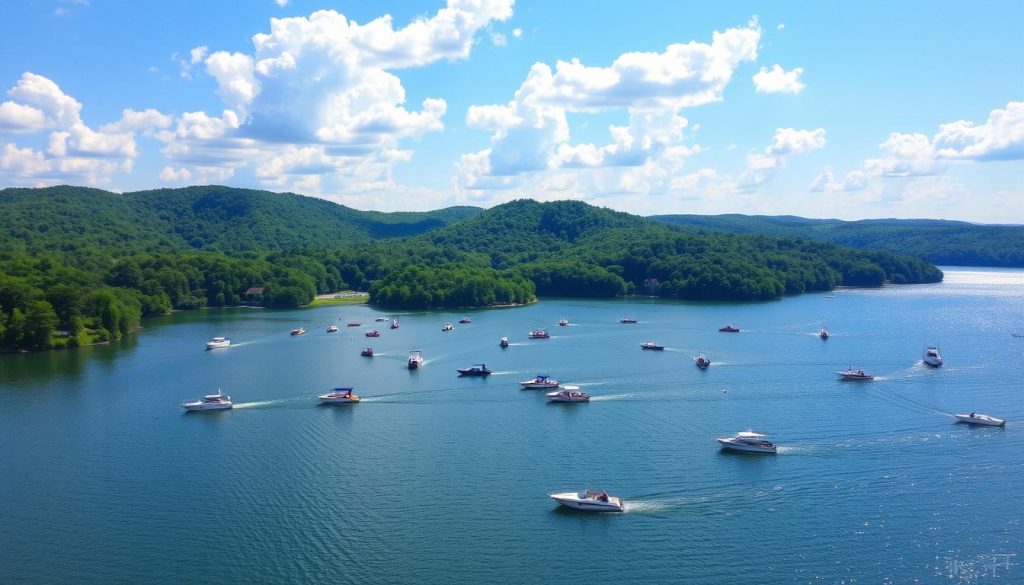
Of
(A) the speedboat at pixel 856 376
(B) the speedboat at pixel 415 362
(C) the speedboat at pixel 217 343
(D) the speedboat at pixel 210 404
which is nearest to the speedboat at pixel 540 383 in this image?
(B) the speedboat at pixel 415 362

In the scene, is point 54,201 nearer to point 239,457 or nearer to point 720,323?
point 720,323

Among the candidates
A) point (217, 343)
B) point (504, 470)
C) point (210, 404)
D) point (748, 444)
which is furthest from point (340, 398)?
point (217, 343)

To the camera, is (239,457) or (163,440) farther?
(163,440)

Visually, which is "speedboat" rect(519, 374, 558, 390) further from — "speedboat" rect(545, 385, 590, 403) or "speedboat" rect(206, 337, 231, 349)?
"speedboat" rect(206, 337, 231, 349)

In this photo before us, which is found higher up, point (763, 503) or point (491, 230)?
point (491, 230)

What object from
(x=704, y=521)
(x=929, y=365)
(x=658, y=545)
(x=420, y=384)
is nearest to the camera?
(x=658, y=545)

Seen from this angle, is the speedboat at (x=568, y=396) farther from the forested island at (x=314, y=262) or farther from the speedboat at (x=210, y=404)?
the forested island at (x=314, y=262)

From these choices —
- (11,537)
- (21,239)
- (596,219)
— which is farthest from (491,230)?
(11,537)
